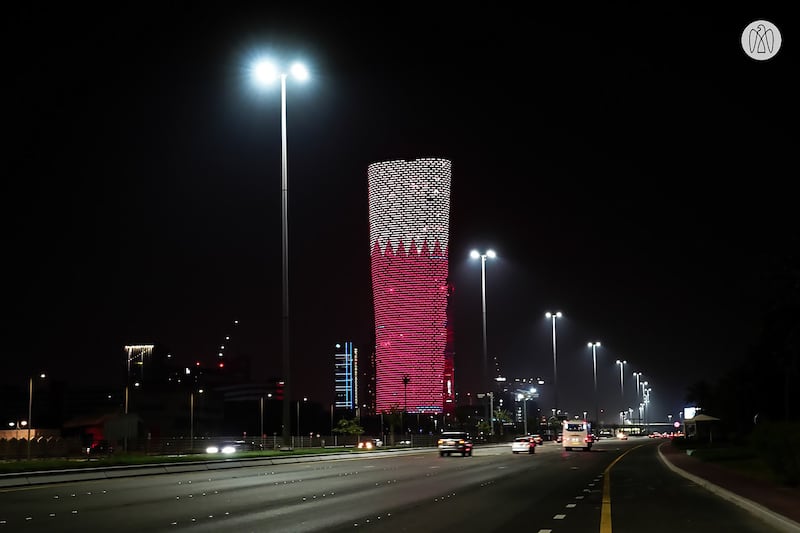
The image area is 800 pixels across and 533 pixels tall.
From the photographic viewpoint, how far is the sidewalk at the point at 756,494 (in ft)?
58.5

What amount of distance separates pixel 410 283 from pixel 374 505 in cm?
16791

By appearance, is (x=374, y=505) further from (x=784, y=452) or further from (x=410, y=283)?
(x=410, y=283)

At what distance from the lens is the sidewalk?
17.8 m

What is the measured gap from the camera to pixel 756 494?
2380 cm

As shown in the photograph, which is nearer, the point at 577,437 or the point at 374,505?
the point at 374,505

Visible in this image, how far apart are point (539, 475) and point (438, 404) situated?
158m

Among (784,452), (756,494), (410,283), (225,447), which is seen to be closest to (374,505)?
(756,494)

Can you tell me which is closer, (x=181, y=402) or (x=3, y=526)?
(x=3, y=526)

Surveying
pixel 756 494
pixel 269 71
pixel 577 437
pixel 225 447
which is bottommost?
pixel 577 437

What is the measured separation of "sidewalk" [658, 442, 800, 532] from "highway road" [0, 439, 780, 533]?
365 mm

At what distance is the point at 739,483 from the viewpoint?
93.5 ft

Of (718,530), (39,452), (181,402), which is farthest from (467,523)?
(181,402)

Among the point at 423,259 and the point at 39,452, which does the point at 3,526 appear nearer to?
the point at 39,452

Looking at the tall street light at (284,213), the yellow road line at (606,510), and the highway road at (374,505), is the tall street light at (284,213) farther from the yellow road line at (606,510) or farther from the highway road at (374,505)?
the yellow road line at (606,510)
